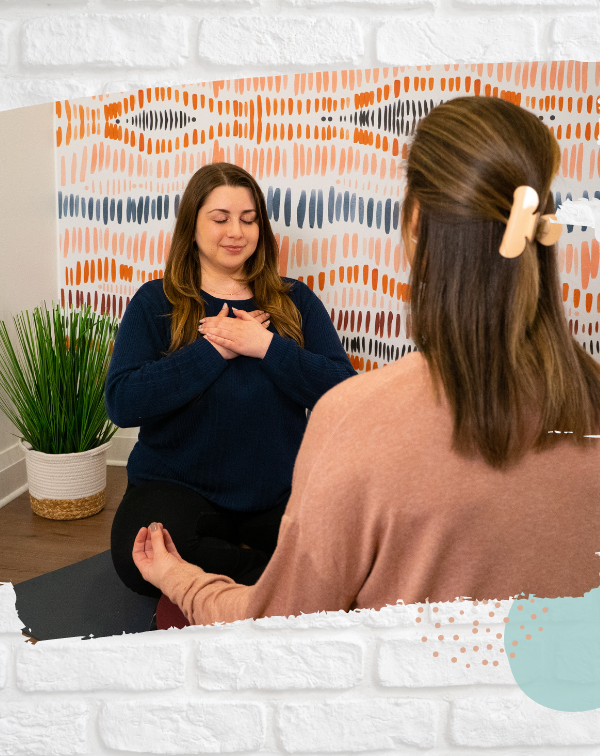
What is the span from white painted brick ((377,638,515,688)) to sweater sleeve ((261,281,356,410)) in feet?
1.35

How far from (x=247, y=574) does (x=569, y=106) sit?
0.83m

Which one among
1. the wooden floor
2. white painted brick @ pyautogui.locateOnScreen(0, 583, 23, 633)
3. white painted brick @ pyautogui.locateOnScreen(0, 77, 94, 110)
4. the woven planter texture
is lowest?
white painted brick @ pyautogui.locateOnScreen(0, 583, 23, 633)

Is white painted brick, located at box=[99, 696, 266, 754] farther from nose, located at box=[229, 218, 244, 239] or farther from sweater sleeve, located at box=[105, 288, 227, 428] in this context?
nose, located at box=[229, 218, 244, 239]

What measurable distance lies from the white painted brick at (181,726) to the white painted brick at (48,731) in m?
0.04

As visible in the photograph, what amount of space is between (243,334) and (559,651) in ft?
2.30

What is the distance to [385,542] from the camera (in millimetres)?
862

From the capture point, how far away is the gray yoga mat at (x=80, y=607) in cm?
108

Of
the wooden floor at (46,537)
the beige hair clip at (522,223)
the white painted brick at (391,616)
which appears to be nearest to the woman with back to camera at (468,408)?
the beige hair clip at (522,223)

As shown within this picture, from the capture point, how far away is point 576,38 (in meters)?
1.05

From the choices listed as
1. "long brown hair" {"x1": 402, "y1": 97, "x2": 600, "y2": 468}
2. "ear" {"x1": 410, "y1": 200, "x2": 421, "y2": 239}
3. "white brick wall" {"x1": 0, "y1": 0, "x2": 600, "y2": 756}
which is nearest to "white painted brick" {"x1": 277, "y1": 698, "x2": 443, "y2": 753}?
"white brick wall" {"x1": 0, "y1": 0, "x2": 600, "y2": 756}

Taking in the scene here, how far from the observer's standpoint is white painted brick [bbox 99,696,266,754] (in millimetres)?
1111

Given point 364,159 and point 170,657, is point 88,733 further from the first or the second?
point 364,159

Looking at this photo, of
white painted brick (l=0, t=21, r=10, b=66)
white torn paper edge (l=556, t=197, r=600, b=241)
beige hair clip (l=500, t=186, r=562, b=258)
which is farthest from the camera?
white painted brick (l=0, t=21, r=10, b=66)

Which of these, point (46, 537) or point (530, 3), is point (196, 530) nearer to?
point (46, 537)
